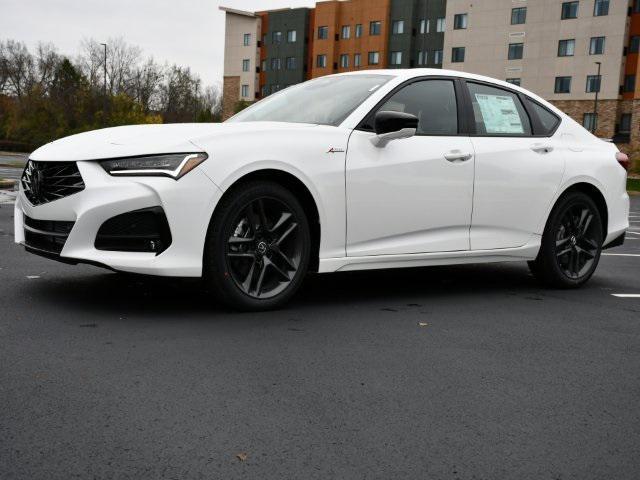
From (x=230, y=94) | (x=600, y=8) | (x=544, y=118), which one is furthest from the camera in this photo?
(x=230, y=94)

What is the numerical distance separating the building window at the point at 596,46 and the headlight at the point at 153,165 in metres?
58.2

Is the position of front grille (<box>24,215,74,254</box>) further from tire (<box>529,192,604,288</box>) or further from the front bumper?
tire (<box>529,192,604,288</box>)

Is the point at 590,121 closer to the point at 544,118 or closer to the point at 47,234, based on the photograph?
the point at 544,118

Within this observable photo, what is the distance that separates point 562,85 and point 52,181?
59115 mm

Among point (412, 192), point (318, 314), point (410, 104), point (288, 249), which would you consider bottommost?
point (318, 314)

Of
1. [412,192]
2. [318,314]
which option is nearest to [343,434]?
[318,314]

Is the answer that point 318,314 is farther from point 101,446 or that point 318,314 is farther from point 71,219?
point 101,446

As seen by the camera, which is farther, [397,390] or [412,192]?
[412,192]

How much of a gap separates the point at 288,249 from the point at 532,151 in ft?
7.92

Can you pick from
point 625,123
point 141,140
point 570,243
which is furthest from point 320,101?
point 625,123

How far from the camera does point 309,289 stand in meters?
6.15

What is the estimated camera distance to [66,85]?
215 ft

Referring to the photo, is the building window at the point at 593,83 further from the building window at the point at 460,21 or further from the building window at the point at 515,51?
the building window at the point at 460,21

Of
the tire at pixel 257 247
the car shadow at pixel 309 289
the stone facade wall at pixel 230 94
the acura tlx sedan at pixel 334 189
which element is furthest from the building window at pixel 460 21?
the tire at pixel 257 247
